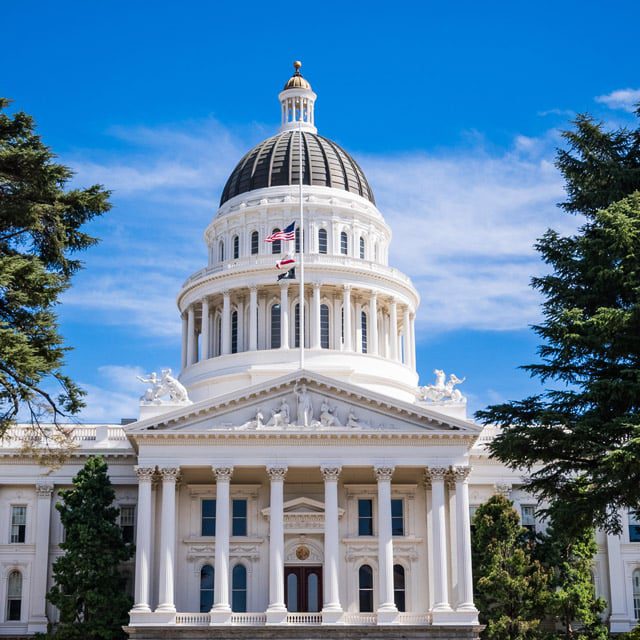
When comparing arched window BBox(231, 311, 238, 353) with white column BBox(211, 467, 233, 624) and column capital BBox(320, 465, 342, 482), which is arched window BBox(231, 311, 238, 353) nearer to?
white column BBox(211, 467, 233, 624)

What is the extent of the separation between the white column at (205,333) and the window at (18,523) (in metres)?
15.5

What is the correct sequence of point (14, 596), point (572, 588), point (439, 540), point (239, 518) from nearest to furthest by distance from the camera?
point (439, 540), point (572, 588), point (239, 518), point (14, 596)

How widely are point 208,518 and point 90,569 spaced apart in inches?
260

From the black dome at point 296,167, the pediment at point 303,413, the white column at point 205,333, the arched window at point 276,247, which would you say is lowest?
the pediment at point 303,413

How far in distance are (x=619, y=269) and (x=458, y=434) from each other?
80.0 ft

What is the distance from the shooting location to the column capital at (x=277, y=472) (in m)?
59.3

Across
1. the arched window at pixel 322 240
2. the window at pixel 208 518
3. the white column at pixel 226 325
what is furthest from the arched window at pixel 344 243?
the window at pixel 208 518

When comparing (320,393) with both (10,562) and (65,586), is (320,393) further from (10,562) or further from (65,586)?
(10,562)

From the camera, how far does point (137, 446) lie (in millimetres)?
61188

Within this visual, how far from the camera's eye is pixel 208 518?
62.7m

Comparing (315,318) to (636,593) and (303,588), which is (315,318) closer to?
(303,588)

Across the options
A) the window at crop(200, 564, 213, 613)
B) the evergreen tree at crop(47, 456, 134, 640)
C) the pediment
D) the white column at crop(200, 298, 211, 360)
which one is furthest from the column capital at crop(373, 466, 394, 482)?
the white column at crop(200, 298, 211, 360)

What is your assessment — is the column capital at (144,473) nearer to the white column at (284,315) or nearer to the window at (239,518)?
the window at (239,518)

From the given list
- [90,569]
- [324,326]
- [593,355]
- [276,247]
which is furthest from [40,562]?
[593,355]
